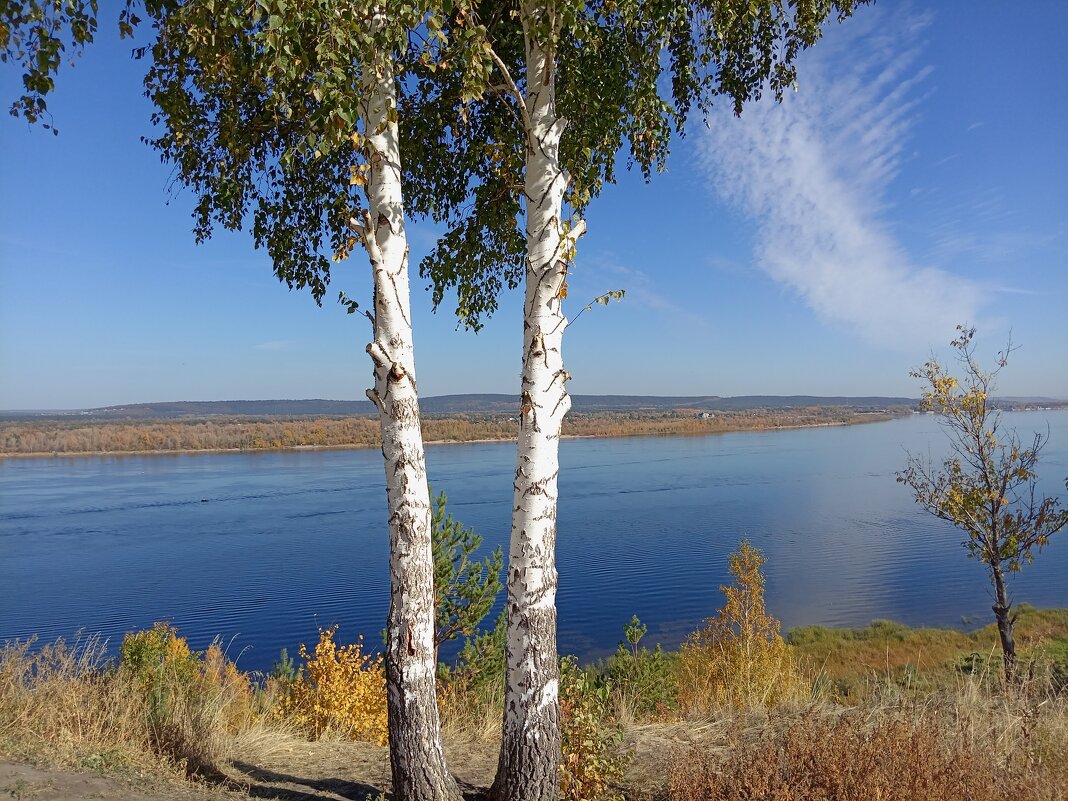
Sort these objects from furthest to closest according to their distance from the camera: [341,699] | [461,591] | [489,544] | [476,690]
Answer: [489,544], [461,591], [476,690], [341,699]

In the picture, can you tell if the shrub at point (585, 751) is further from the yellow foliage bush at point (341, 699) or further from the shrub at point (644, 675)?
the shrub at point (644, 675)

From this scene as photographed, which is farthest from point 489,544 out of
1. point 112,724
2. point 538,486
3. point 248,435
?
point 248,435

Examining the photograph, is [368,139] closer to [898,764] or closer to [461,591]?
[898,764]

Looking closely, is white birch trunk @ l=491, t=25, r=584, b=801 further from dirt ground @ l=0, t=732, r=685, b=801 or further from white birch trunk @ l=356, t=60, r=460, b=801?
dirt ground @ l=0, t=732, r=685, b=801

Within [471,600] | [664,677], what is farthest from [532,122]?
[664,677]

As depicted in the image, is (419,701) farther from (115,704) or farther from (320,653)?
(320,653)

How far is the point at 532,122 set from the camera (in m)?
3.71

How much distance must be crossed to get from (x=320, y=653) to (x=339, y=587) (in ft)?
66.5

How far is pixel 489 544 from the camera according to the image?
31.5 metres

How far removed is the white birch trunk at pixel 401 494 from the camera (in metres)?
3.46

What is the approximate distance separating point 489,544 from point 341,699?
24464mm

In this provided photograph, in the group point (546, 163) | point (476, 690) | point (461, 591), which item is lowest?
point (476, 690)

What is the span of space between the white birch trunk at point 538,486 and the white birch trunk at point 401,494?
1.24ft

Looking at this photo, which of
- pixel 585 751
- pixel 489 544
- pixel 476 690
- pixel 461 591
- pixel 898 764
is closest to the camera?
pixel 898 764
